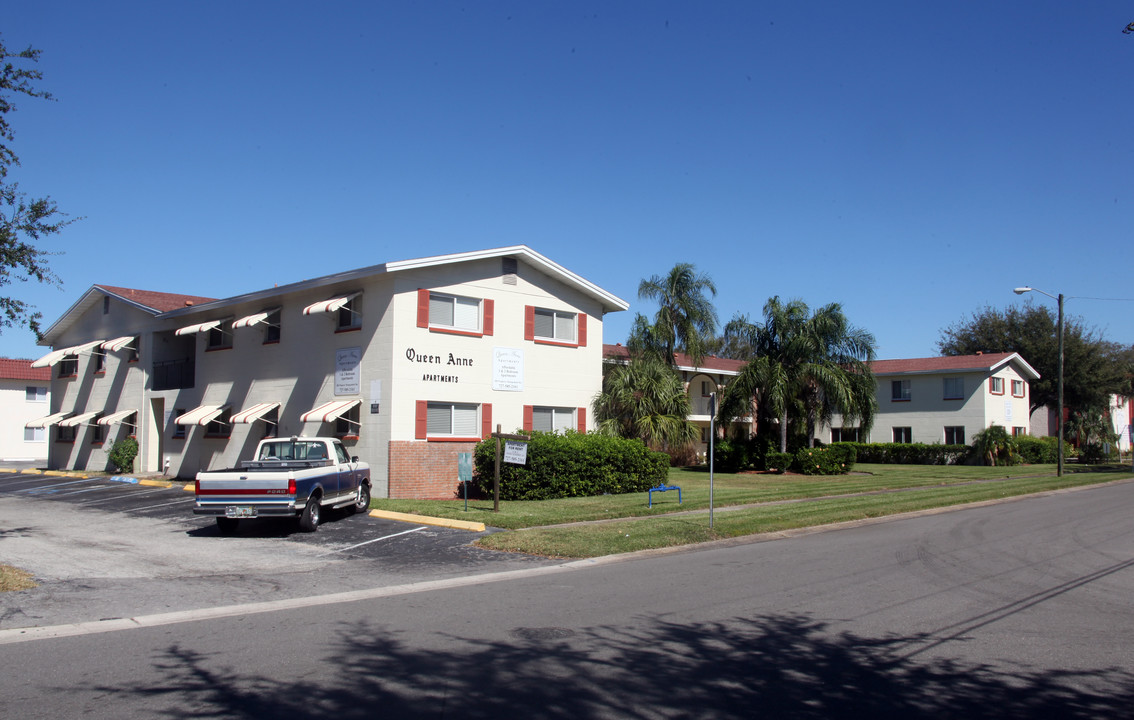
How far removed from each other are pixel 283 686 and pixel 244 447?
21469mm

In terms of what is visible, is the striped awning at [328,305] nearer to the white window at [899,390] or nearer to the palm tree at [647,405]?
the palm tree at [647,405]

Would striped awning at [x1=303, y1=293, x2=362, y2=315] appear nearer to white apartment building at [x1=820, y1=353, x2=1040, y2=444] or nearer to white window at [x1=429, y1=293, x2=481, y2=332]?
white window at [x1=429, y1=293, x2=481, y2=332]

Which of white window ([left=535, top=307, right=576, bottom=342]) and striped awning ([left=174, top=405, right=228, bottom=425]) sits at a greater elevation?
white window ([left=535, top=307, right=576, bottom=342])

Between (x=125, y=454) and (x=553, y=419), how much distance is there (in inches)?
637

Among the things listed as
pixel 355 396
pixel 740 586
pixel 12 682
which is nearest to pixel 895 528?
pixel 740 586

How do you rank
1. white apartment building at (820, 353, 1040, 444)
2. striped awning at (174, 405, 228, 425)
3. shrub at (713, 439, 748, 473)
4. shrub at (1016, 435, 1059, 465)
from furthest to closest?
white apartment building at (820, 353, 1040, 444), shrub at (1016, 435, 1059, 465), shrub at (713, 439, 748, 473), striped awning at (174, 405, 228, 425)

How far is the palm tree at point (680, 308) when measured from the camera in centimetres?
3503

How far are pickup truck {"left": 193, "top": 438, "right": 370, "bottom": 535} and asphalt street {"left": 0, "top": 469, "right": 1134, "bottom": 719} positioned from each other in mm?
4945

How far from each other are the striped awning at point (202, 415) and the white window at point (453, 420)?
26.5ft

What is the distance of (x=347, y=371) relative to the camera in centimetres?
2300

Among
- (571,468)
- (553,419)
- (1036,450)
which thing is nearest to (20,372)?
(553,419)

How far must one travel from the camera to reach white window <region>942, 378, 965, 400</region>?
158 feet

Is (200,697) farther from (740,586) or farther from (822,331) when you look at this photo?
(822,331)

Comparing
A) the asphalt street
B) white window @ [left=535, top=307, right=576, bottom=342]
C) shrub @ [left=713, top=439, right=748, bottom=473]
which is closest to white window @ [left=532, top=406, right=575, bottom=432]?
white window @ [left=535, top=307, right=576, bottom=342]
